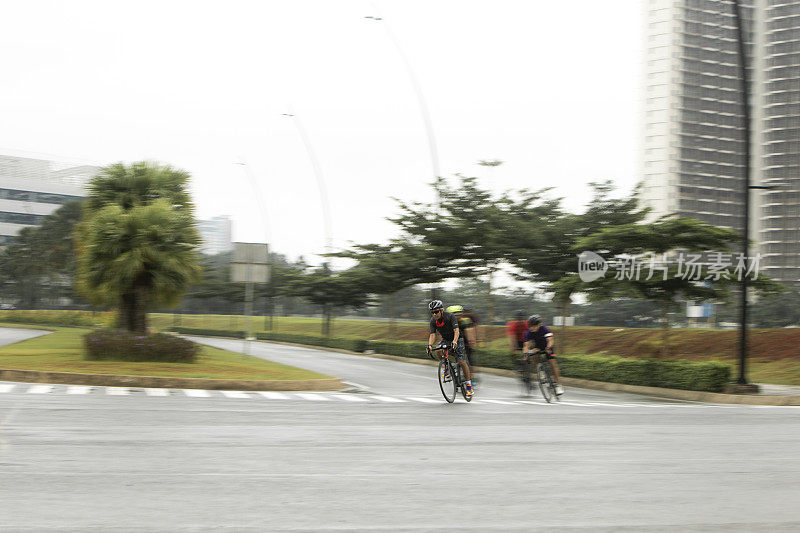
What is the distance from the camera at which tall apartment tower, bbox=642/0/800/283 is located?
467 feet

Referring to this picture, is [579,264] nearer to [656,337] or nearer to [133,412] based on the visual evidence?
[656,337]

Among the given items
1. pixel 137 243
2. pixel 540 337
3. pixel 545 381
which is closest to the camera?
pixel 540 337

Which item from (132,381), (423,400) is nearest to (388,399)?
(423,400)

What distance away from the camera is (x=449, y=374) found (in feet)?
51.0

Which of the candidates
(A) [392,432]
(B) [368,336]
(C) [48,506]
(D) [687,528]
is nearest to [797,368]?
(A) [392,432]

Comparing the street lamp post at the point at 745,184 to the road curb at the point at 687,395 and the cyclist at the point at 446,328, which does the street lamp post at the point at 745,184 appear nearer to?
the road curb at the point at 687,395

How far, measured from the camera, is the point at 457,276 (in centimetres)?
4303

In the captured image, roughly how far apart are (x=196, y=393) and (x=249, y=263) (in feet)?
28.7

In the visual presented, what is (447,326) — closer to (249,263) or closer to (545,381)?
(545,381)

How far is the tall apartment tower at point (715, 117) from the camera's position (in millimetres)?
142375

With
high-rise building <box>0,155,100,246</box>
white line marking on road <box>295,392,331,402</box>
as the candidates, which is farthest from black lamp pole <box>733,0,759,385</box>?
high-rise building <box>0,155,100,246</box>

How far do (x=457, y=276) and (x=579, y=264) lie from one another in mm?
8106

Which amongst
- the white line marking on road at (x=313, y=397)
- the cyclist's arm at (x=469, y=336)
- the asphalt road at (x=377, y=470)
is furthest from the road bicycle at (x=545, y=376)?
the white line marking on road at (x=313, y=397)

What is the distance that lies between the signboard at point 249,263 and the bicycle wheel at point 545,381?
952 cm
